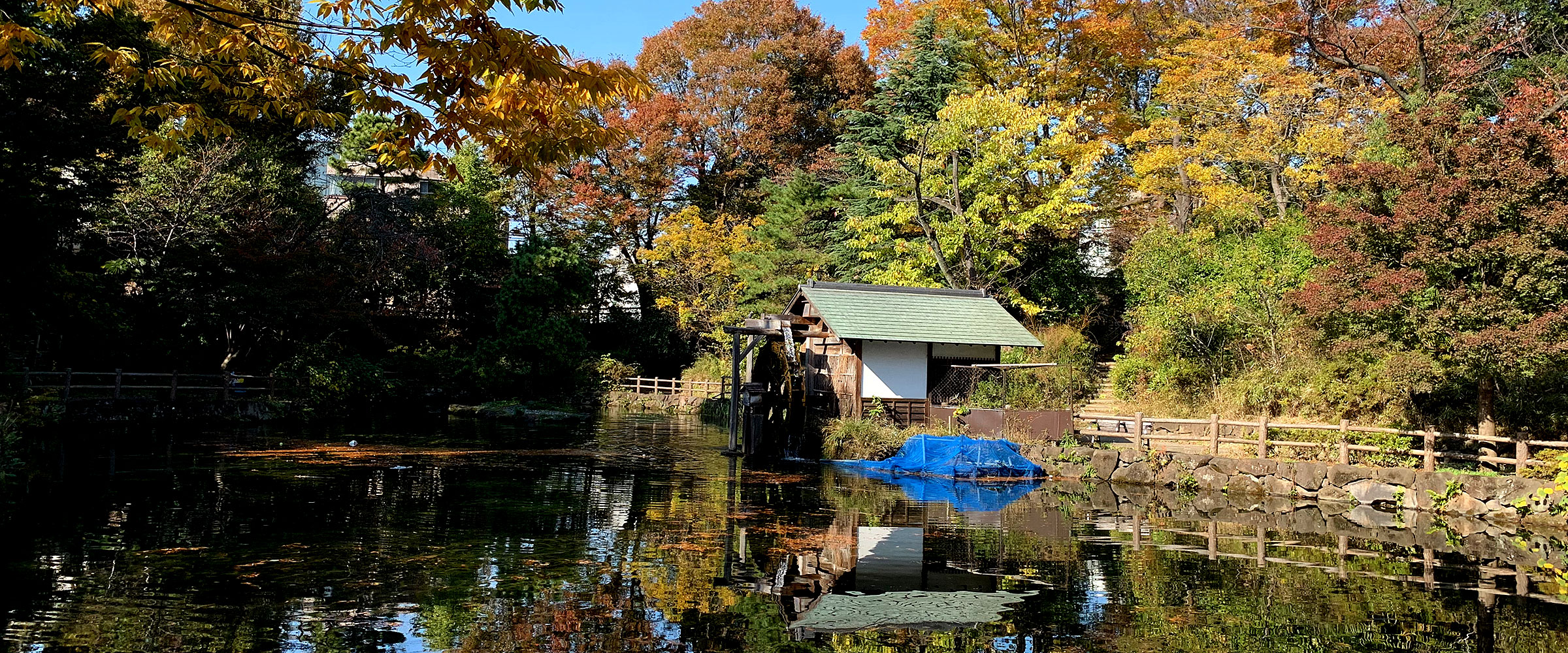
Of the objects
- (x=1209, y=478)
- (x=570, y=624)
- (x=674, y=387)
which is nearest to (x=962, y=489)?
(x=1209, y=478)

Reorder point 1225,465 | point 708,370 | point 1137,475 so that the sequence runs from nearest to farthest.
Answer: point 1225,465
point 1137,475
point 708,370

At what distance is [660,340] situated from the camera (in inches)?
1829

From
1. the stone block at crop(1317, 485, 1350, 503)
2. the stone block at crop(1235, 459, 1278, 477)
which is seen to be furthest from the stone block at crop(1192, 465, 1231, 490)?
the stone block at crop(1317, 485, 1350, 503)

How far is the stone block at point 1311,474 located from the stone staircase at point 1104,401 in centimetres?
993

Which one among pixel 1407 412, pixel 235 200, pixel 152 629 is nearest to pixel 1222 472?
pixel 1407 412

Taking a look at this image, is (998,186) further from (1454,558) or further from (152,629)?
(152,629)

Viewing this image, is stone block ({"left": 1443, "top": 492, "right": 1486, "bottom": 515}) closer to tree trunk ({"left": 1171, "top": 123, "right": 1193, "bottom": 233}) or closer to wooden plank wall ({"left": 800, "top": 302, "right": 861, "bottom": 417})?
wooden plank wall ({"left": 800, "top": 302, "right": 861, "bottom": 417})

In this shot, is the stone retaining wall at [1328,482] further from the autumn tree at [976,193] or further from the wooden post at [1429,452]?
the autumn tree at [976,193]

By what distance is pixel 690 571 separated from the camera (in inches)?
433

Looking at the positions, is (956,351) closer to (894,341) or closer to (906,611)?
(894,341)

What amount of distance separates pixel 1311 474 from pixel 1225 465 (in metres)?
1.67

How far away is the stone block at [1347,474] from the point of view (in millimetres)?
18188

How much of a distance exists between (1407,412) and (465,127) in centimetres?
1991

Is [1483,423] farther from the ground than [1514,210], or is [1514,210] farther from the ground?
[1514,210]
